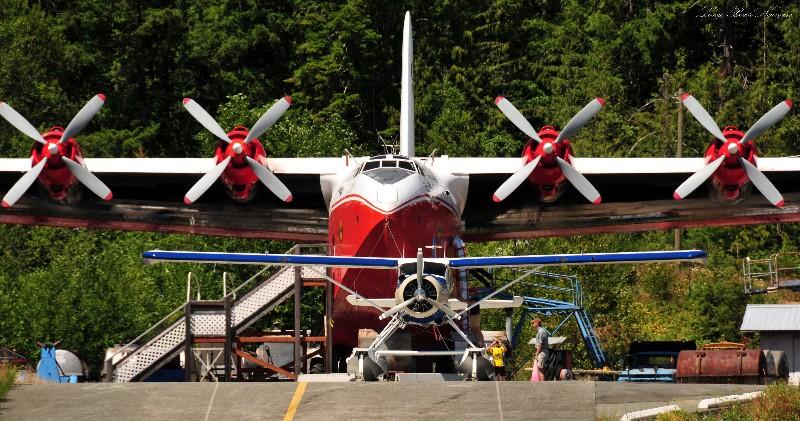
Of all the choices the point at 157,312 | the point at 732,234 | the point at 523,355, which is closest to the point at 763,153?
the point at 732,234

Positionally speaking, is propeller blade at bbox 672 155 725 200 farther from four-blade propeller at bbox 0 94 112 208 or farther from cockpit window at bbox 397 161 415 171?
four-blade propeller at bbox 0 94 112 208

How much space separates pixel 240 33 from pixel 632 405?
199 ft

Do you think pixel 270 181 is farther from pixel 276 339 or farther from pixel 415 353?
pixel 415 353

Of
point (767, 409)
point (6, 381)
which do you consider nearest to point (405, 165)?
point (6, 381)

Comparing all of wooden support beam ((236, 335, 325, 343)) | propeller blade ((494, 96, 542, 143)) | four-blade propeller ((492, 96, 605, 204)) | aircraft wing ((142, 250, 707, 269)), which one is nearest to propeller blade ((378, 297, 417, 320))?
aircraft wing ((142, 250, 707, 269))

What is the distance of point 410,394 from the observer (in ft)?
104

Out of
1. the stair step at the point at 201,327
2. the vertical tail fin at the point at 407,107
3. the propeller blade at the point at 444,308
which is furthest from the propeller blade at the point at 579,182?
the propeller blade at the point at 444,308

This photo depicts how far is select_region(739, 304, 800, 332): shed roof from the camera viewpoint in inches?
1937

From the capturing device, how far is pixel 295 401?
31.5m

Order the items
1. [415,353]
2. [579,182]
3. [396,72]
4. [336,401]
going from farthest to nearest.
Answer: [396,72]
[579,182]
[415,353]
[336,401]

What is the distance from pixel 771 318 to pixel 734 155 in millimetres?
7542

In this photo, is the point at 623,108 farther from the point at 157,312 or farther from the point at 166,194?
the point at 166,194

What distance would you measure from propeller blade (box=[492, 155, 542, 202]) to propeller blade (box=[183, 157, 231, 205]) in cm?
655

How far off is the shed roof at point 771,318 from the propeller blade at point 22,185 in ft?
62.5
